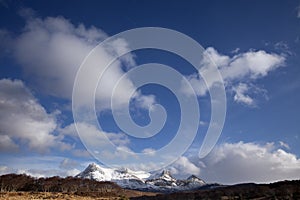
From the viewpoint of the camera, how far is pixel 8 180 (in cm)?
17138

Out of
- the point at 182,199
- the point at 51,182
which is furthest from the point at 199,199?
the point at 51,182

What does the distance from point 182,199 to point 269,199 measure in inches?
2579

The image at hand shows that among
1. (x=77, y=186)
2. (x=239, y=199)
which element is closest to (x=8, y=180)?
(x=77, y=186)

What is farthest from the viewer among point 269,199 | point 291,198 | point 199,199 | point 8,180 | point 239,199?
point 8,180

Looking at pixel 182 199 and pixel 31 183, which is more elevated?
pixel 31 183

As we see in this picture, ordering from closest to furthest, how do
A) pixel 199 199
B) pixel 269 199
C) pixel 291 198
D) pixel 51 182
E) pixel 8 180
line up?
pixel 291 198 → pixel 269 199 → pixel 199 199 → pixel 8 180 → pixel 51 182

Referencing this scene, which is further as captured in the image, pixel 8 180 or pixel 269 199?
pixel 8 180

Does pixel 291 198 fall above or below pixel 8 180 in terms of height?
below

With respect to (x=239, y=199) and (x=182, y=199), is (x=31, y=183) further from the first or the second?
(x=239, y=199)

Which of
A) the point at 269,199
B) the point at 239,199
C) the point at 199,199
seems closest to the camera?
the point at 269,199

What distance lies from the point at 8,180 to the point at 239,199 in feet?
387

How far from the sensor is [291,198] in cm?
9325

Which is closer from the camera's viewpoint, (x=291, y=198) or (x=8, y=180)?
(x=291, y=198)

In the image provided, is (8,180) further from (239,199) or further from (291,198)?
(291,198)
